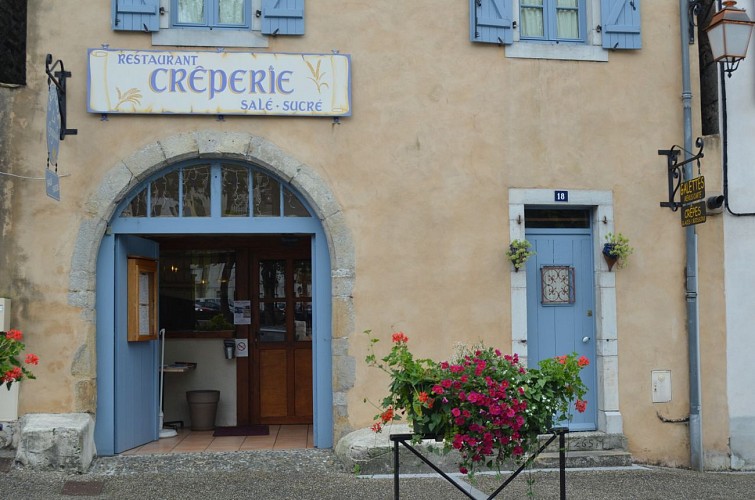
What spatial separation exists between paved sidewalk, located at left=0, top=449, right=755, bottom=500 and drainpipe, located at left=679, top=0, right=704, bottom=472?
316 mm

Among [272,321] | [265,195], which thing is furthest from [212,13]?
[272,321]

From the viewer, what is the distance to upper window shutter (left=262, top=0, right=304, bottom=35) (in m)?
7.35

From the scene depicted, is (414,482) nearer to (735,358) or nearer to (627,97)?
(735,358)

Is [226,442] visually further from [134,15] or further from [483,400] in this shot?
[483,400]

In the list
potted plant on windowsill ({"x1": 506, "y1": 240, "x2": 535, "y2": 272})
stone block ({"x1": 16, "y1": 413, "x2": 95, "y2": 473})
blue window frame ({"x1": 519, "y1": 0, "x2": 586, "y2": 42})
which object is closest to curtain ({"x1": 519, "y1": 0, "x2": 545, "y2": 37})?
blue window frame ({"x1": 519, "y1": 0, "x2": 586, "y2": 42})

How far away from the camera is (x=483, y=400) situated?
4652 millimetres

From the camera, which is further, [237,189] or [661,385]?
[661,385]

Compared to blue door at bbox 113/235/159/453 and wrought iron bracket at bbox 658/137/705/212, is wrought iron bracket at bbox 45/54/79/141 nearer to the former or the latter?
blue door at bbox 113/235/159/453

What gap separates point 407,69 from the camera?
7.56 meters

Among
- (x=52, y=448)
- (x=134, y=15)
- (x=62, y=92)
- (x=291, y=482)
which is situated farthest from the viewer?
(x=134, y=15)

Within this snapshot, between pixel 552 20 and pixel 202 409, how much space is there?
5.22 metres

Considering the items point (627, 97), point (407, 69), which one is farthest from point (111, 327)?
point (627, 97)

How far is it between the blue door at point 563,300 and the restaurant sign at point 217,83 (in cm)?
224

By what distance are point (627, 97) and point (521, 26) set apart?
1179mm
